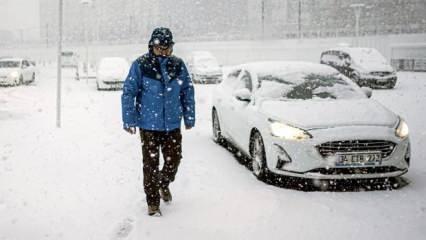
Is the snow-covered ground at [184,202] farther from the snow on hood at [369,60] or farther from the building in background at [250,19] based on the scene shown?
the building in background at [250,19]

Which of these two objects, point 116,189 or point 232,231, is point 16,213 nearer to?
point 116,189

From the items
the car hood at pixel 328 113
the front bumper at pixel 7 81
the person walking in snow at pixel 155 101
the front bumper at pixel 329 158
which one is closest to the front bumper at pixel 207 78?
the front bumper at pixel 7 81

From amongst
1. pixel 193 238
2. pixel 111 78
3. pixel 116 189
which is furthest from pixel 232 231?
pixel 111 78

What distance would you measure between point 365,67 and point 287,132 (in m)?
16.9

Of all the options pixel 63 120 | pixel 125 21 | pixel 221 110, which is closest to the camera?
pixel 221 110

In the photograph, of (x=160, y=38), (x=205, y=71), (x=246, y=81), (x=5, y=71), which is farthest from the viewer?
(x=205, y=71)

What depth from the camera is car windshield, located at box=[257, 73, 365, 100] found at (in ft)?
22.7

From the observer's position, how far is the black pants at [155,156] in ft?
15.7

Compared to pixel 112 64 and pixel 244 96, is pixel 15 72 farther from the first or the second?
pixel 244 96

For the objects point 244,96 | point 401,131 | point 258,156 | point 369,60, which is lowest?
point 258,156

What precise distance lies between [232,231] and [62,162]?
3.94 meters

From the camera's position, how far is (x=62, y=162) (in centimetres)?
762

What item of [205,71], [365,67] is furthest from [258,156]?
[205,71]

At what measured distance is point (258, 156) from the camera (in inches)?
251
